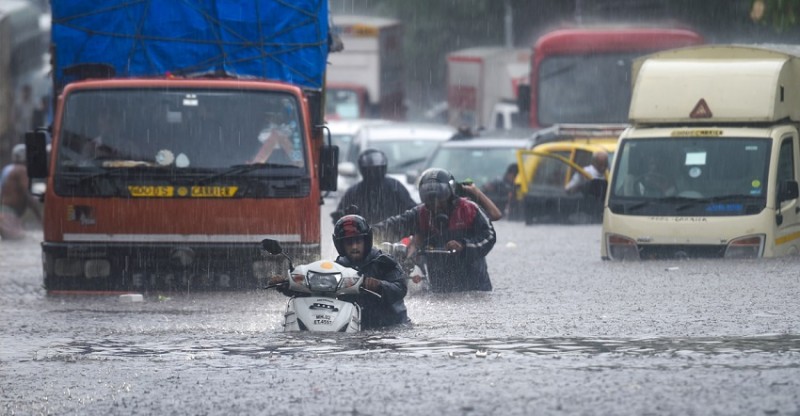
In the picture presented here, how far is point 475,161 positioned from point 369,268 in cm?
1727

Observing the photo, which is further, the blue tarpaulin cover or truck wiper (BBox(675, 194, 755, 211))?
truck wiper (BBox(675, 194, 755, 211))

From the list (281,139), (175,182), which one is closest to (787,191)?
(281,139)

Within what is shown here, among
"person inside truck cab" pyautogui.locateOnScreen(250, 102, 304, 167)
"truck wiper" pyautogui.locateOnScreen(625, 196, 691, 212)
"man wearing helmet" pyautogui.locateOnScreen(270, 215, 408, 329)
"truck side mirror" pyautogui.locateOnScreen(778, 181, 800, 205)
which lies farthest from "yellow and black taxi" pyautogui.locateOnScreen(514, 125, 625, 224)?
"man wearing helmet" pyautogui.locateOnScreen(270, 215, 408, 329)

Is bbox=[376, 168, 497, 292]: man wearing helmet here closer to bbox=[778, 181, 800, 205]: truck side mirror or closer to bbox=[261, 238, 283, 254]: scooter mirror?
bbox=[261, 238, 283, 254]: scooter mirror

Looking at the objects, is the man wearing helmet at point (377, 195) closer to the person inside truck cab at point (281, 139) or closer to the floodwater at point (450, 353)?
the person inside truck cab at point (281, 139)

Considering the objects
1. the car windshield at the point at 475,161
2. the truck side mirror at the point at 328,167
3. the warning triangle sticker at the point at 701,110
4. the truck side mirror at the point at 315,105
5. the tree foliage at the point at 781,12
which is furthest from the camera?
the car windshield at the point at 475,161

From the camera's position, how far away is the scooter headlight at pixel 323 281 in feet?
39.2

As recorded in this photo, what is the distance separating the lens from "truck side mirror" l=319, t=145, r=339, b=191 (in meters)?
16.9

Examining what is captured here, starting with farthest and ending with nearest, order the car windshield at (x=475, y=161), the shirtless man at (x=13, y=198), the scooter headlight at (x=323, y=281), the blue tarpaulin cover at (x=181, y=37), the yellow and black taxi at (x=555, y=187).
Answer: the car windshield at (x=475, y=161) → the yellow and black taxi at (x=555, y=187) → the shirtless man at (x=13, y=198) → the blue tarpaulin cover at (x=181, y=37) → the scooter headlight at (x=323, y=281)

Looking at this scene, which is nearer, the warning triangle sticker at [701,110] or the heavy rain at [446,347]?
the heavy rain at [446,347]

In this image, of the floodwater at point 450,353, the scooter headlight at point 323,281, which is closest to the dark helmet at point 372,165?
the floodwater at point 450,353

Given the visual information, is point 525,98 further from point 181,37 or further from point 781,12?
point 181,37

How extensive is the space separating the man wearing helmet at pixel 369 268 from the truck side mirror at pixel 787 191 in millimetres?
7293

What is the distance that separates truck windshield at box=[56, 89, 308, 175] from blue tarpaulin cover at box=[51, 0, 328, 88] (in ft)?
3.18
